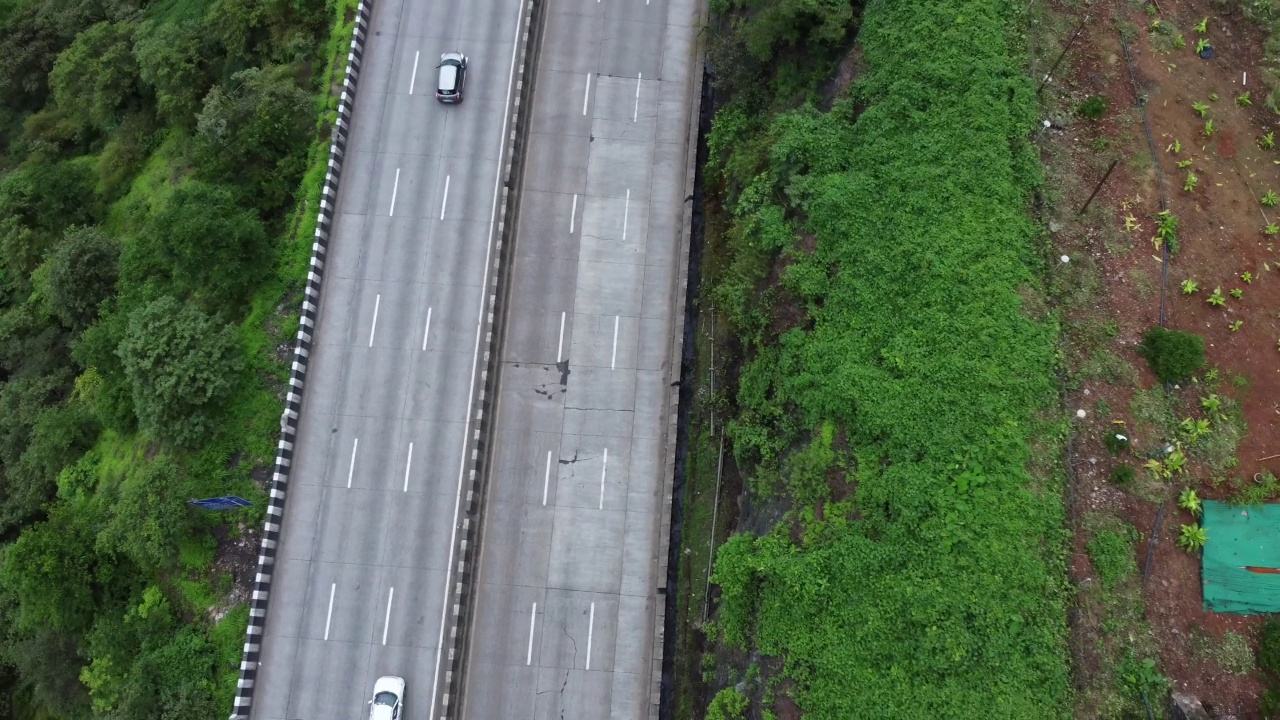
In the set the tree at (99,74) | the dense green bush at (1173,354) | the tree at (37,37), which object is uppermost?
the tree at (37,37)

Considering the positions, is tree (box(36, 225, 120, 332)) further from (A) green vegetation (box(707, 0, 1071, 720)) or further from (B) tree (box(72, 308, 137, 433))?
(A) green vegetation (box(707, 0, 1071, 720))

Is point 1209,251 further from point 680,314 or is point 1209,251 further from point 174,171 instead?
point 174,171

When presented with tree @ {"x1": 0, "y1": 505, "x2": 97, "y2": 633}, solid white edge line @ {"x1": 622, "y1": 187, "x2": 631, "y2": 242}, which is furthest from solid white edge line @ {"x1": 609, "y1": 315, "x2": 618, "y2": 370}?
tree @ {"x1": 0, "y1": 505, "x2": 97, "y2": 633}

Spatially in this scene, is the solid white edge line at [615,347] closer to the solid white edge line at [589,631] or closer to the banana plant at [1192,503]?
the solid white edge line at [589,631]

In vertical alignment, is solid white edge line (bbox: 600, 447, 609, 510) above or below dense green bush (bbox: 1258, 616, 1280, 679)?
above

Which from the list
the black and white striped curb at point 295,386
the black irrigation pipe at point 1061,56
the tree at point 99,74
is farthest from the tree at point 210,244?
the black irrigation pipe at point 1061,56

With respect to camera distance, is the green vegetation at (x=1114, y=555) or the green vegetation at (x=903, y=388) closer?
the green vegetation at (x=1114, y=555)
